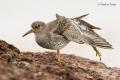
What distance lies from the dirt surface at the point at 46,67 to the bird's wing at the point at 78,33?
478 mm

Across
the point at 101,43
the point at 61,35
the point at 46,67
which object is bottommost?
the point at 46,67

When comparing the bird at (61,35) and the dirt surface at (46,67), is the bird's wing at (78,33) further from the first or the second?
the dirt surface at (46,67)

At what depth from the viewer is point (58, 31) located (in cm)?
908

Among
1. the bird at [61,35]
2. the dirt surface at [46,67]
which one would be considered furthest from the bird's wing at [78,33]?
the dirt surface at [46,67]

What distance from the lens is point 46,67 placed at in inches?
212

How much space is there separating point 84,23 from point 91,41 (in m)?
0.55

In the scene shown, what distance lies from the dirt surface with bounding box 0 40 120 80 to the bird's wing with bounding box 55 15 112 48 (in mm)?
478

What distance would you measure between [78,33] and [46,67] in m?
3.92

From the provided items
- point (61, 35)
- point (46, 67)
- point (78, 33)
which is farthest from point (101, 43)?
point (46, 67)

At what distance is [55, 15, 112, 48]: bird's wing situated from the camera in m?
9.08

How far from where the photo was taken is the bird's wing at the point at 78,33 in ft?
29.8

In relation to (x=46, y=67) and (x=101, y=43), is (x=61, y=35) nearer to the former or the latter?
(x=101, y=43)

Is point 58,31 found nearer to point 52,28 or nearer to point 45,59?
point 52,28

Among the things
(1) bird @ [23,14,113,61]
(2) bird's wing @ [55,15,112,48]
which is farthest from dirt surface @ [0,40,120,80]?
(2) bird's wing @ [55,15,112,48]
